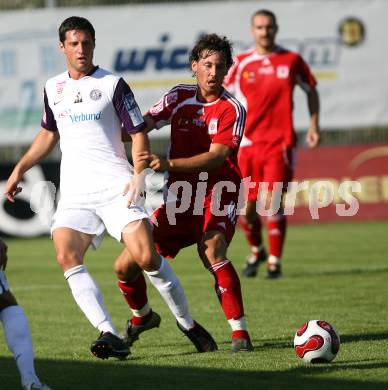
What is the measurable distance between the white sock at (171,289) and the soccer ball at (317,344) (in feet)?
2.94

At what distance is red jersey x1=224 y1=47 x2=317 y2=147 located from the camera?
1223 centimetres

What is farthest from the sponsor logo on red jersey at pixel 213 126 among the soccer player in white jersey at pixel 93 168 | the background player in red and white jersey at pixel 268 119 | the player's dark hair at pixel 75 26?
the background player in red and white jersey at pixel 268 119

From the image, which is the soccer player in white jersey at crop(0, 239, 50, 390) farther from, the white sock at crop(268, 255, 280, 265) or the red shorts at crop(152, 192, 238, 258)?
the white sock at crop(268, 255, 280, 265)

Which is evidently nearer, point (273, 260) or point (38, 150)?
point (38, 150)

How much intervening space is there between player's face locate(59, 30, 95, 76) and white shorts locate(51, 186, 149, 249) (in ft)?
2.77

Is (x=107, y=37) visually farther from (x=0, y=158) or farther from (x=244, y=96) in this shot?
(x=244, y=96)

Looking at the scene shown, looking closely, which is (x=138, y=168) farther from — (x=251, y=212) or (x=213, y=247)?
(x=251, y=212)

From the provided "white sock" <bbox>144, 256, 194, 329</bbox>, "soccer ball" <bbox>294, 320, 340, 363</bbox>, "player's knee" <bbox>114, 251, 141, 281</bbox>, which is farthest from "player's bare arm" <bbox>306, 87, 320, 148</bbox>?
"soccer ball" <bbox>294, 320, 340, 363</bbox>

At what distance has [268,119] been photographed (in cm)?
1230

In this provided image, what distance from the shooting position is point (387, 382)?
238 inches

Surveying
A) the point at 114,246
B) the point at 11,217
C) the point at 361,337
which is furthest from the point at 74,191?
the point at 11,217

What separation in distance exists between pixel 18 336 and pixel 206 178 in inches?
95.6

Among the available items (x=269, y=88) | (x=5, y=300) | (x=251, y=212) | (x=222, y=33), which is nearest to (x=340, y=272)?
(x=251, y=212)

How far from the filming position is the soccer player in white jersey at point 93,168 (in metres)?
6.99
